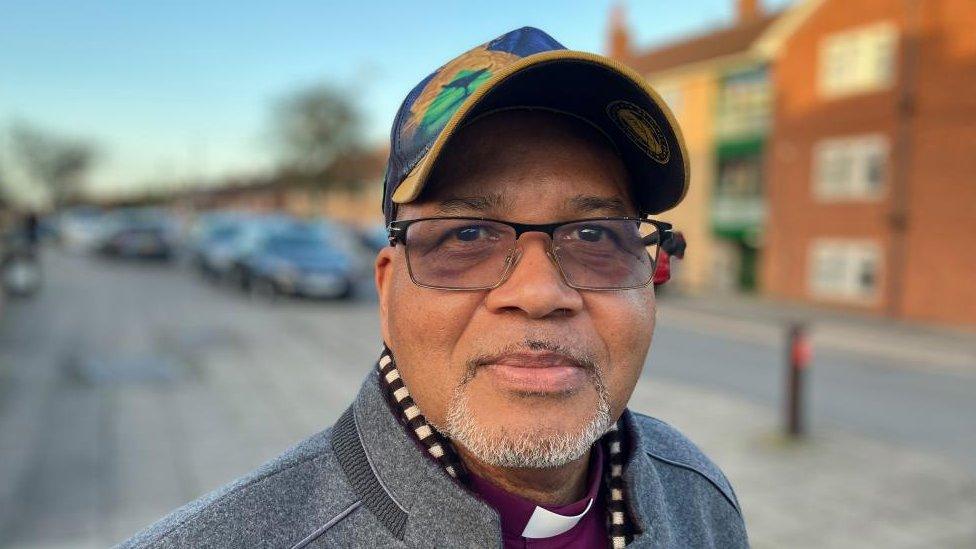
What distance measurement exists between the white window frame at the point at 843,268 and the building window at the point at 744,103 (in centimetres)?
419

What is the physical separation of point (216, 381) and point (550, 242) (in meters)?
7.74

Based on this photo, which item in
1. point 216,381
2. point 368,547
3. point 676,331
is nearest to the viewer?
point 368,547

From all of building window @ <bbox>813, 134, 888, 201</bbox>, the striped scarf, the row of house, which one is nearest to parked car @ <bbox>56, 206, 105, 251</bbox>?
the row of house

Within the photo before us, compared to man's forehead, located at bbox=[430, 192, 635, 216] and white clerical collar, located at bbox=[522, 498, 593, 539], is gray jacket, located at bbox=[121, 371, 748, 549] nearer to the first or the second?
white clerical collar, located at bbox=[522, 498, 593, 539]

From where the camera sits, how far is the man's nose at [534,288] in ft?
3.89

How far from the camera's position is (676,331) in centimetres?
1385

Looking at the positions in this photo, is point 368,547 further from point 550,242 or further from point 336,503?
point 550,242

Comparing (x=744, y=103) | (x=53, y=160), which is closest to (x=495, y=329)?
(x=744, y=103)

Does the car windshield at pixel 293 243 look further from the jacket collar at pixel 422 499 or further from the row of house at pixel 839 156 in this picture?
the jacket collar at pixel 422 499

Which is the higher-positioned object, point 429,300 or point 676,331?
point 429,300

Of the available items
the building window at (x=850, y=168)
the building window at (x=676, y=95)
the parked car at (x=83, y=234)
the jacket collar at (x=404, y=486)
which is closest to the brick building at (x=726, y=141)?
the building window at (x=676, y=95)

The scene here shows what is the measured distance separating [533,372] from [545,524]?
0.97 ft

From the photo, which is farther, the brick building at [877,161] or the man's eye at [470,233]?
the brick building at [877,161]

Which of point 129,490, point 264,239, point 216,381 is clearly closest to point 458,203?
point 129,490
